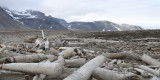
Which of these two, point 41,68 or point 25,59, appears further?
point 25,59

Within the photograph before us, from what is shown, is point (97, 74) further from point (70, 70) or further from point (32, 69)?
point (32, 69)

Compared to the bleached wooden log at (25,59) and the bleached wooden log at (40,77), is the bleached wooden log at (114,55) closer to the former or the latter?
the bleached wooden log at (25,59)

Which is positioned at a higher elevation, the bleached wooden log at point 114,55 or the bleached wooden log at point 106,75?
the bleached wooden log at point 106,75

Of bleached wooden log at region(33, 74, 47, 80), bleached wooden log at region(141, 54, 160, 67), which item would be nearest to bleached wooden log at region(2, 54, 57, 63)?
bleached wooden log at region(33, 74, 47, 80)

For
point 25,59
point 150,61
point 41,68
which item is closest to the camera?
point 41,68

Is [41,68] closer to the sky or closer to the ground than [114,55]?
closer to the sky

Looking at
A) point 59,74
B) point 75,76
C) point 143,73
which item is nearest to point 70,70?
point 59,74

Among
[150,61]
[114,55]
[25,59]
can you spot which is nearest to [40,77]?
[25,59]

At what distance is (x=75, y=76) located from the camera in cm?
409

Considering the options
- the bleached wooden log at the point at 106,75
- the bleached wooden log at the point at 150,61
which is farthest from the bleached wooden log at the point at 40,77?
the bleached wooden log at the point at 150,61

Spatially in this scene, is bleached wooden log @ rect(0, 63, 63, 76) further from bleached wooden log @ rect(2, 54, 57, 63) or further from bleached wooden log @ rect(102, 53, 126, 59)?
bleached wooden log @ rect(102, 53, 126, 59)

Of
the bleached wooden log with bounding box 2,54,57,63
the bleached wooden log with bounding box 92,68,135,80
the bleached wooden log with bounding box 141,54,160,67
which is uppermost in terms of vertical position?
the bleached wooden log with bounding box 2,54,57,63

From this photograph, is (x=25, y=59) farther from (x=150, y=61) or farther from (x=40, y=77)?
(x=150, y=61)

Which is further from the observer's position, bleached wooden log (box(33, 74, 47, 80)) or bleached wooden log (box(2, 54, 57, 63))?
bleached wooden log (box(2, 54, 57, 63))
